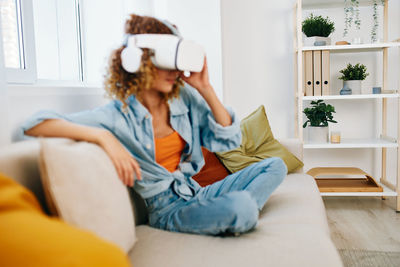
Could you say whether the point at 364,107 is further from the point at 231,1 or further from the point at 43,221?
the point at 43,221

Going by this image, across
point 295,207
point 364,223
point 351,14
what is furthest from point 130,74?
point 351,14

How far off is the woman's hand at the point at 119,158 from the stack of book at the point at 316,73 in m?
1.89

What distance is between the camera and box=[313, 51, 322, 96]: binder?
274 centimetres

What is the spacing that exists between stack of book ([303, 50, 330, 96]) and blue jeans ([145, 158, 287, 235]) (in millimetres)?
1423

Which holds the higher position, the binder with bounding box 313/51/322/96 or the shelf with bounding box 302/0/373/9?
the shelf with bounding box 302/0/373/9

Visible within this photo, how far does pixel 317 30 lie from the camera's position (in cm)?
277

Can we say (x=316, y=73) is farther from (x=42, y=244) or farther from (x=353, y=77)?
(x=42, y=244)

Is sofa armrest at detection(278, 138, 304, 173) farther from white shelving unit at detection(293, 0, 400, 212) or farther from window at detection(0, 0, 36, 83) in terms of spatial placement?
window at detection(0, 0, 36, 83)

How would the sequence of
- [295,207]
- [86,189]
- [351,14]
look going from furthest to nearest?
[351,14]
[295,207]
[86,189]

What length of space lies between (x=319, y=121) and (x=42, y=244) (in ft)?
8.07

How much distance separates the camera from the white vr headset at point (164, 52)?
1.11 m

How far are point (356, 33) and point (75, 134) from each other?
2.46m

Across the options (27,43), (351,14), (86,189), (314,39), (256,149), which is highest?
(351,14)

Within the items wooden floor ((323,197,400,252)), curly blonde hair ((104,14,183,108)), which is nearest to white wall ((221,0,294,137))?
wooden floor ((323,197,400,252))
